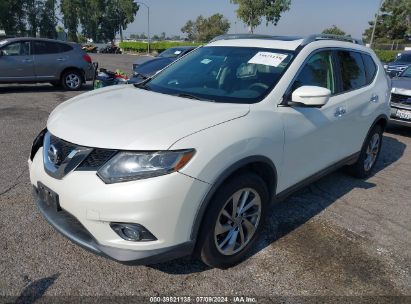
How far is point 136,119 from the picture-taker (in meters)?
2.66

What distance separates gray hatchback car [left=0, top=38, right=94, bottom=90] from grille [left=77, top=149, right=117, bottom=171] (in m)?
9.78

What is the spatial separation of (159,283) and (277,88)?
1.78 meters

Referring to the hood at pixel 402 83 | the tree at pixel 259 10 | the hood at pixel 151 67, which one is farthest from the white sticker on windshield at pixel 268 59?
the tree at pixel 259 10

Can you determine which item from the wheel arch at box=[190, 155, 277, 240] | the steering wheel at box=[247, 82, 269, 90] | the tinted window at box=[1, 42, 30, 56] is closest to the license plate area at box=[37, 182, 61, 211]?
the wheel arch at box=[190, 155, 277, 240]

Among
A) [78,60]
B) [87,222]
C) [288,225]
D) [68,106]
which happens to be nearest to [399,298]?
[288,225]

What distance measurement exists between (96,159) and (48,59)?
1009 cm

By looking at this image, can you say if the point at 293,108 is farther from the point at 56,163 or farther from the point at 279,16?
the point at 279,16

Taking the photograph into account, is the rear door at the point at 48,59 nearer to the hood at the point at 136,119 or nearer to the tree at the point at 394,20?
the hood at the point at 136,119

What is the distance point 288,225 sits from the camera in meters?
3.71

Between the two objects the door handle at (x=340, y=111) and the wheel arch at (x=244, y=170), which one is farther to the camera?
the door handle at (x=340, y=111)

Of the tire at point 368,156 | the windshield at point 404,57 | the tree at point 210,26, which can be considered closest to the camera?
the tire at point 368,156

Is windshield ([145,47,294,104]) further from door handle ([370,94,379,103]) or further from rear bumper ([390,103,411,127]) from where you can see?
rear bumper ([390,103,411,127])

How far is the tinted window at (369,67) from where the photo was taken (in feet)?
15.4

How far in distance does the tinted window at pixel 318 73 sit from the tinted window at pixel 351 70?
0.26 m
